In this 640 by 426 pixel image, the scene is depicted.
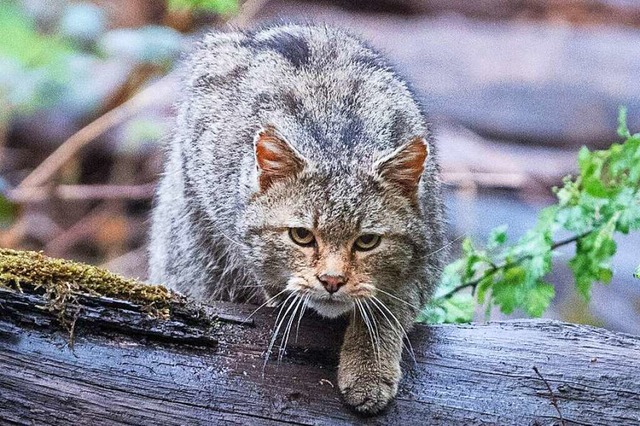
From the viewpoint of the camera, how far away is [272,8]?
10656 millimetres

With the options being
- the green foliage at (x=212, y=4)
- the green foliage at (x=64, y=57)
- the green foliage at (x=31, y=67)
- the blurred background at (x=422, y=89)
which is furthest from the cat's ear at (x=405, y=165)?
the green foliage at (x=31, y=67)

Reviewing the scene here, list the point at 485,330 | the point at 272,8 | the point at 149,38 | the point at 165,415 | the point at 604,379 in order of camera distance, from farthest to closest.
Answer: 1. the point at 272,8
2. the point at 149,38
3. the point at 485,330
4. the point at 604,379
5. the point at 165,415

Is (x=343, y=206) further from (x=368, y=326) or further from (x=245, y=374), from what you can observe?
(x=245, y=374)

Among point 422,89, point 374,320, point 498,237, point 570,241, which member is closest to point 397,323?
point 374,320

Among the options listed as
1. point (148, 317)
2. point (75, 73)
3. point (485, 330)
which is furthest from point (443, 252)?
point (75, 73)

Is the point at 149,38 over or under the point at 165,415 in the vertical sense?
over

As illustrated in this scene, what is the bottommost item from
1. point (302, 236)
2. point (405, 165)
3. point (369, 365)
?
point (369, 365)

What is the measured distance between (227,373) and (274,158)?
89 centimetres

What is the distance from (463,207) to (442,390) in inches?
192

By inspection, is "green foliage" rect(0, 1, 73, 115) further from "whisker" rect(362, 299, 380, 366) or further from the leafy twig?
"whisker" rect(362, 299, 380, 366)

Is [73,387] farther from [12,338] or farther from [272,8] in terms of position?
[272,8]

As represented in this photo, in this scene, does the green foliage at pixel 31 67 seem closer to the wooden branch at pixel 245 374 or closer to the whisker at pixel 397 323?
the wooden branch at pixel 245 374

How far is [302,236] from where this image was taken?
379 centimetres

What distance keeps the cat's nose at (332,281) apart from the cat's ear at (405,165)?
0.47 metres
